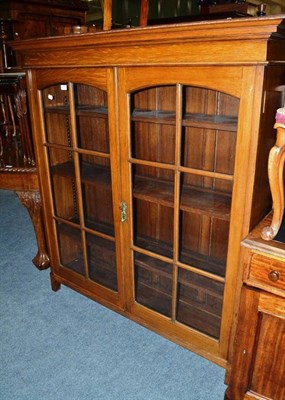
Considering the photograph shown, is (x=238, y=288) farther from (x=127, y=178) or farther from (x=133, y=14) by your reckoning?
(x=133, y=14)

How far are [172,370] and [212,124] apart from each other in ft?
3.60

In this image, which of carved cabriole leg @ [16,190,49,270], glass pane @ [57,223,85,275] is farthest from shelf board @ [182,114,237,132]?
carved cabriole leg @ [16,190,49,270]

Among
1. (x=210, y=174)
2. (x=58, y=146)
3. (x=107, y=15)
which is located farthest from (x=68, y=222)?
(x=107, y=15)

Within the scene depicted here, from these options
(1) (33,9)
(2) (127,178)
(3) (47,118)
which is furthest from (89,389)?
(1) (33,9)

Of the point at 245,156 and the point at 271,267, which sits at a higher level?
the point at 245,156

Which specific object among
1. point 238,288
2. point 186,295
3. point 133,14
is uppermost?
point 133,14

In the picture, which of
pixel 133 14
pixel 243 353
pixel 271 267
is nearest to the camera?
A: pixel 271 267

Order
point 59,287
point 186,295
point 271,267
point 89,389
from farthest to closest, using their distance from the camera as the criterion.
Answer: point 59,287 → point 186,295 → point 89,389 → point 271,267

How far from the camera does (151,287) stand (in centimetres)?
166

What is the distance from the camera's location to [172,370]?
59.1 inches

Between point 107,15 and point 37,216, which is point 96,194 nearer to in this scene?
point 37,216

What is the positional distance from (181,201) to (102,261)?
26.0 inches

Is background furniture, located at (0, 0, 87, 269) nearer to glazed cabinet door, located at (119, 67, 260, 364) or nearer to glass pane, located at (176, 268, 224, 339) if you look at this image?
glazed cabinet door, located at (119, 67, 260, 364)

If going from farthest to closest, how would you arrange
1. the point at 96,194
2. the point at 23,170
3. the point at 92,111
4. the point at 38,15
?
the point at 38,15, the point at 23,170, the point at 96,194, the point at 92,111
